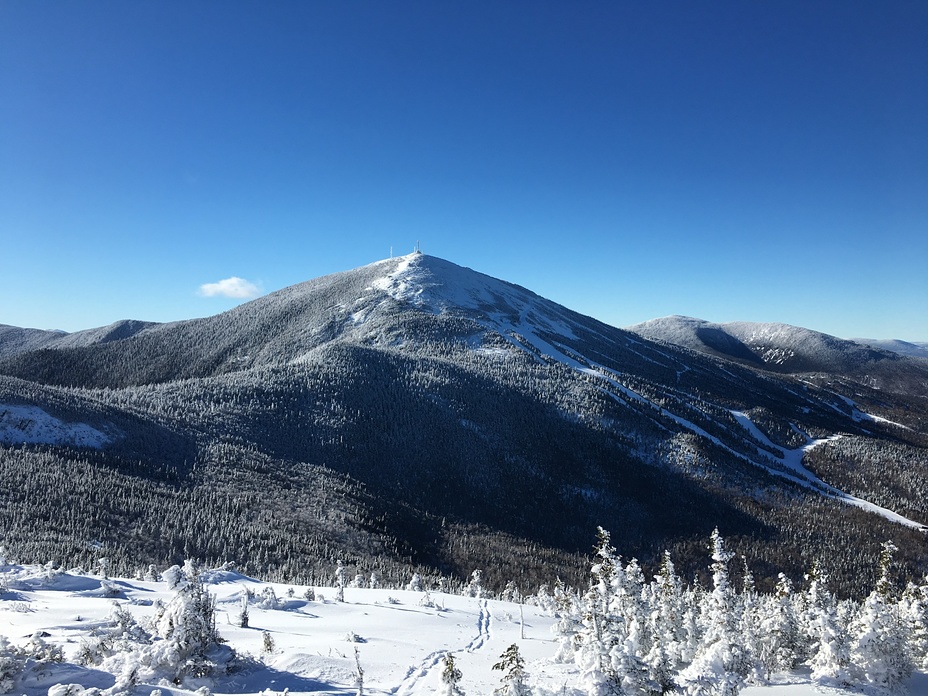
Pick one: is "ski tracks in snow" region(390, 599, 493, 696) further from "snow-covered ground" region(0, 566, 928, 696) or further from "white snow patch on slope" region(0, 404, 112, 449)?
"white snow patch on slope" region(0, 404, 112, 449)

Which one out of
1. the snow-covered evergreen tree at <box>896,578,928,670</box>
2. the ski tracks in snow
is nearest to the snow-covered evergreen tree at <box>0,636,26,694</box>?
the ski tracks in snow

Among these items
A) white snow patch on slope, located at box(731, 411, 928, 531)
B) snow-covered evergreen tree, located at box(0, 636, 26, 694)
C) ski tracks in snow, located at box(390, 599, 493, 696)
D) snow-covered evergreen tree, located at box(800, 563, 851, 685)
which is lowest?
white snow patch on slope, located at box(731, 411, 928, 531)

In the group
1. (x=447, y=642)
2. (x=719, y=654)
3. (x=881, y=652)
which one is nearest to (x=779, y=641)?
(x=881, y=652)

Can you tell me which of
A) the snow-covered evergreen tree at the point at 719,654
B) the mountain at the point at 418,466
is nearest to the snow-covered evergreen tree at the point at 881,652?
the snow-covered evergreen tree at the point at 719,654

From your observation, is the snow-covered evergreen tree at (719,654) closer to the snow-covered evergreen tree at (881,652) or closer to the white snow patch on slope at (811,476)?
the snow-covered evergreen tree at (881,652)

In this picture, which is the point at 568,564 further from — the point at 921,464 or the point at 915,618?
the point at 921,464

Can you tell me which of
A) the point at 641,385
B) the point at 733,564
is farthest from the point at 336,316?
the point at 733,564
